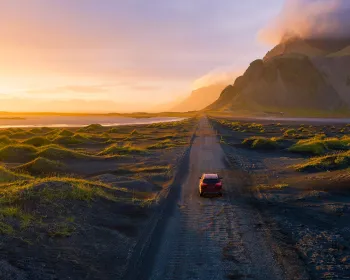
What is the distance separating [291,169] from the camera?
36.3 meters

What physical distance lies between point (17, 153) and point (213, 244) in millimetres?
40710

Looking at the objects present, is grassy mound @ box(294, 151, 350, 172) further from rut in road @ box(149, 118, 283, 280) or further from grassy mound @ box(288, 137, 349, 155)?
rut in road @ box(149, 118, 283, 280)

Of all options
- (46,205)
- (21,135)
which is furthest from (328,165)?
(21,135)

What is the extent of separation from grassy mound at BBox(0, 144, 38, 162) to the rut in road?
30.9 m

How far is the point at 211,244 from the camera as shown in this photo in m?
15.6

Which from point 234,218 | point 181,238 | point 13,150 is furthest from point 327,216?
point 13,150

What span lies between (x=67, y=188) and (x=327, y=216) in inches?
594

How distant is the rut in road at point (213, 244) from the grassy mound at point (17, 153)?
30861mm

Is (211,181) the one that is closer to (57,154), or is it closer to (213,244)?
(213,244)

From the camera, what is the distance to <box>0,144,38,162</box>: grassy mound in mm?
46406

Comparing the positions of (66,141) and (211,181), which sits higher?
(66,141)

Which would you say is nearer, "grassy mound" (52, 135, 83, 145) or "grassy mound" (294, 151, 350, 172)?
"grassy mound" (294, 151, 350, 172)

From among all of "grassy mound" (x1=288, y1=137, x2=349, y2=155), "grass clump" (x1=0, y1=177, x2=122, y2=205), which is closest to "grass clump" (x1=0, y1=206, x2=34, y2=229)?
"grass clump" (x1=0, y1=177, x2=122, y2=205)

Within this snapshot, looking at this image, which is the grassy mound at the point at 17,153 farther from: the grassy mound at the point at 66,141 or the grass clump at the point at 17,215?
the grass clump at the point at 17,215
